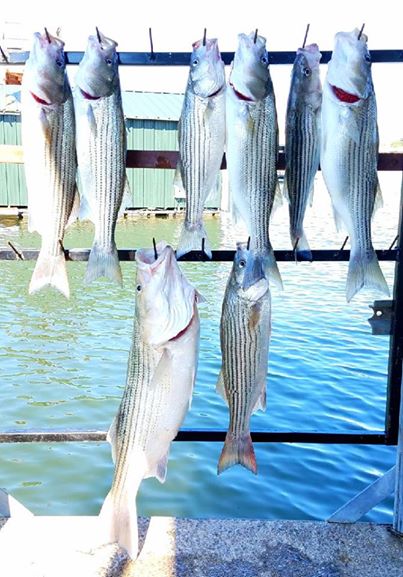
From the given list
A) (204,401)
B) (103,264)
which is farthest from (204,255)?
(204,401)

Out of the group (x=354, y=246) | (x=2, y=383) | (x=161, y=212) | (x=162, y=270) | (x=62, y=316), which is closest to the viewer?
(x=162, y=270)

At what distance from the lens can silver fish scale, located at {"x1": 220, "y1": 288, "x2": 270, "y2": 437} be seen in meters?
2.07

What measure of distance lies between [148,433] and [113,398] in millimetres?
5195

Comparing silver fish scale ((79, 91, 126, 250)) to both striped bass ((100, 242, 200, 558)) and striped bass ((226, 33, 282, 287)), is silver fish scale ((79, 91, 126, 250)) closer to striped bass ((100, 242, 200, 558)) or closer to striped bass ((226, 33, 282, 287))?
striped bass ((100, 242, 200, 558))

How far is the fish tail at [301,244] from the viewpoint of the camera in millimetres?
2209

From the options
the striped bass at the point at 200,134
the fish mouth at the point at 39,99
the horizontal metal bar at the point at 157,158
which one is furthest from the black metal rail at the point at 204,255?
the fish mouth at the point at 39,99

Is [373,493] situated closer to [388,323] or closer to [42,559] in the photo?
[388,323]

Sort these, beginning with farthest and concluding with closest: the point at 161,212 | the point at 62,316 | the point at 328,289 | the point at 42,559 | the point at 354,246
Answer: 1. the point at 161,212
2. the point at 328,289
3. the point at 62,316
4. the point at 42,559
5. the point at 354,246

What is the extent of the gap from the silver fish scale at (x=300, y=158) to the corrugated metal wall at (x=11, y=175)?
58.5 feet

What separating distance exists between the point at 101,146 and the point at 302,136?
691mm

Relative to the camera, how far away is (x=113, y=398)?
707 centimetres

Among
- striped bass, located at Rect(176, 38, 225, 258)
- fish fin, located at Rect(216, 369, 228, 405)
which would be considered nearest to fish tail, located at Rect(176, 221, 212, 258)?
striped bass, located at Rect(176, 38, 225, 258)

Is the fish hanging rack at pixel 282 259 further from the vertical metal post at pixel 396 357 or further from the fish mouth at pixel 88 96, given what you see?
the fish mouth at pixel 88 96

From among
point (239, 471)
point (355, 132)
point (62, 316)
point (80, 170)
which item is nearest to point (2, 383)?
point (62, 316)
